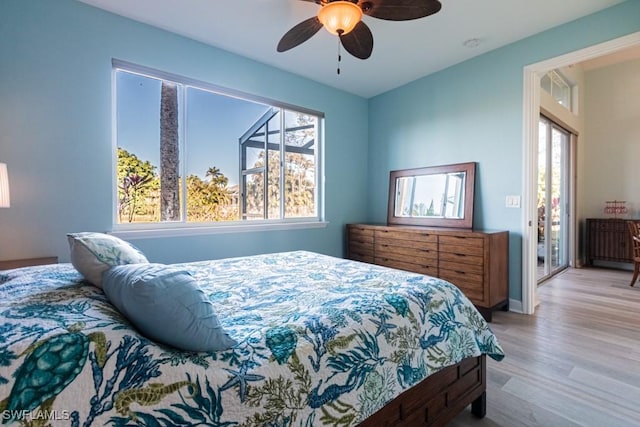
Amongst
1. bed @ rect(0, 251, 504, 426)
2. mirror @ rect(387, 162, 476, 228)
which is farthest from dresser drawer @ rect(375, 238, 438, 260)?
bed @ rect(0, 251, 504, 426)

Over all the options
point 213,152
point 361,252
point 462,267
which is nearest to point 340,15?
point 213,152

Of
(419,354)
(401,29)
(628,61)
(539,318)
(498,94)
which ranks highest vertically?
(628,61)

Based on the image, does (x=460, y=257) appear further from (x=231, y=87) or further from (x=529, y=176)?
(x=231, y=87)

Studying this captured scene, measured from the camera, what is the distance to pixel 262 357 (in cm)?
92

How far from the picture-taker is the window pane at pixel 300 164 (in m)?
3.82

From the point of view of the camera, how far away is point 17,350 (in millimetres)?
669

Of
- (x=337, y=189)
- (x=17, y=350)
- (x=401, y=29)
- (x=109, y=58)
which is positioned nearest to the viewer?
(x=17, y=350)

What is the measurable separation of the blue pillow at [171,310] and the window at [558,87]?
4.93 m

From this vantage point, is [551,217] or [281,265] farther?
[551,217]

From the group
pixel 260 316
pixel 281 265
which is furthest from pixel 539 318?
pixel 260 316

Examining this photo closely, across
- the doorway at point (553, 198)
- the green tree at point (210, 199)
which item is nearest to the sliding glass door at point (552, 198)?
the doorway at point (553, 198)

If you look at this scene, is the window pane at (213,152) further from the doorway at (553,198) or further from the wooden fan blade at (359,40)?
the doorway at (553,198)

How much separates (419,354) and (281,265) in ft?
3.62

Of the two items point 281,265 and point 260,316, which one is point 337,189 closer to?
point 281,265
